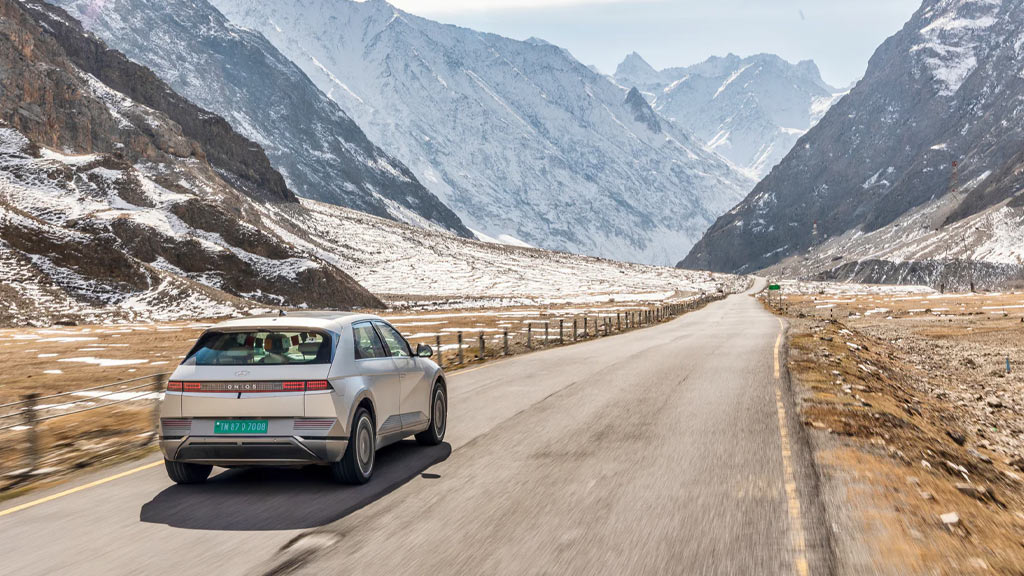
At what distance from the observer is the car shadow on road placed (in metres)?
6.96

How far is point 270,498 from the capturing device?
7.73 metres

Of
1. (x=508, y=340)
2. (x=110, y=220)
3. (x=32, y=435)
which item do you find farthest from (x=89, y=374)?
(x=110, y=220)

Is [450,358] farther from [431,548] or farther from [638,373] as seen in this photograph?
[431,548]

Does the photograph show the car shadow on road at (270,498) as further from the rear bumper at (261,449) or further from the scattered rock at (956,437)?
the scattered rock at (956,437)

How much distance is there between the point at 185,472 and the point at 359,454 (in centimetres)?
186

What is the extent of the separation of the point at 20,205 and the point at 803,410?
283 ft

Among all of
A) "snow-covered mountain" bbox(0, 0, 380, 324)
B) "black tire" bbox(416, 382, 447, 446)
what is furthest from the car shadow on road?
"snow-covered mountain" bbox(0, 0, 380, 324)

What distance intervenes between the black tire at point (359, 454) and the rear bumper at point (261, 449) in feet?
0.76

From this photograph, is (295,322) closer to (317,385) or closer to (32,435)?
(317,385)

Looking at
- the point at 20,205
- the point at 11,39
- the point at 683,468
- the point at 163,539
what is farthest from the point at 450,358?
the point at 11,39

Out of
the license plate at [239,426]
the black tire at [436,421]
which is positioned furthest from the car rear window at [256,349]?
the black tire at [436,421]

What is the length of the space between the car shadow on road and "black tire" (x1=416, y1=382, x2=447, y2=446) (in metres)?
0.79

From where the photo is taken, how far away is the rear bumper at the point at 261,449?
297 inches

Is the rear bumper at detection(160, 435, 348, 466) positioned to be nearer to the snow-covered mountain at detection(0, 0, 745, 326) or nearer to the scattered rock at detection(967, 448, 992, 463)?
the scattered rock at detection(967, 448, 992, 463)
